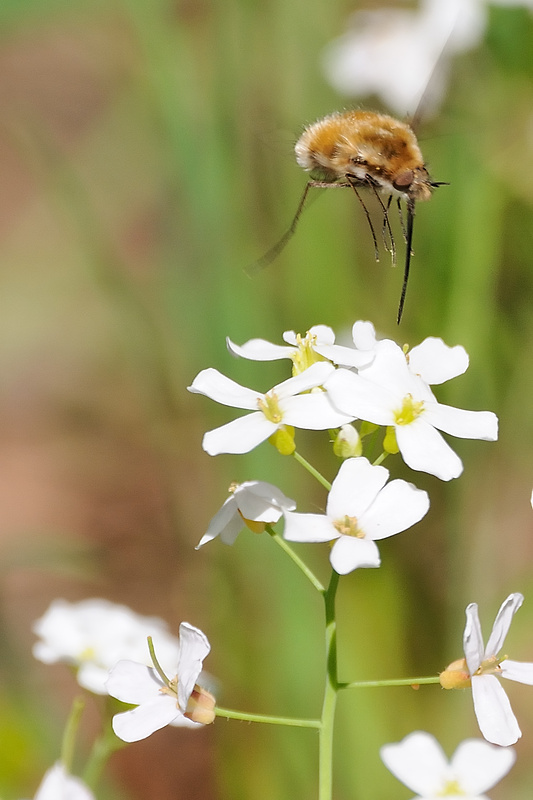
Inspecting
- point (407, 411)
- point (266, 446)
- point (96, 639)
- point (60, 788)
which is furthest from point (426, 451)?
point (266, 446)

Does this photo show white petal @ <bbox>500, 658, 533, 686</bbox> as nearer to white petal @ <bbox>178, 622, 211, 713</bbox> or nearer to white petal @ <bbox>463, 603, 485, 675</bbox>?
white petal @ <bbox>463, 603, 485, 675</bbox>

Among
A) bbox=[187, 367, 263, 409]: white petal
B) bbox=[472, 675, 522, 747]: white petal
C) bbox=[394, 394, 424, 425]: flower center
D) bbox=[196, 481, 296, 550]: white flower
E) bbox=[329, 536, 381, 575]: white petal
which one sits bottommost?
bbox=[472, 675, 522, 747]: white petal

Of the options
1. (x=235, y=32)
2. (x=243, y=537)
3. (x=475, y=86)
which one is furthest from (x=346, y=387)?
(x=475, y=86)

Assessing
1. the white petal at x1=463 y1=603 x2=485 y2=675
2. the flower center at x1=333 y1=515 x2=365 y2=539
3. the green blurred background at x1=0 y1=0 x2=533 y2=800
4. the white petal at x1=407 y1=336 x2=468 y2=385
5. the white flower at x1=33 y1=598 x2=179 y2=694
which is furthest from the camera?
the green blurred background at x1=0 y1=0 x2=533 y2=800

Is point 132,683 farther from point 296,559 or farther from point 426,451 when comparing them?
point 426,451

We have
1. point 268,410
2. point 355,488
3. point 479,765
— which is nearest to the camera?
point 479,765

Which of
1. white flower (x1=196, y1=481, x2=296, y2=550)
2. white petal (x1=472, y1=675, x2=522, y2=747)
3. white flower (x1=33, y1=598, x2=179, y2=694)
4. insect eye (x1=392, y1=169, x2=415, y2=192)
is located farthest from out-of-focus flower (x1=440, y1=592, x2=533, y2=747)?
insect eye (x1=392, y1=169, x2=415, y2=192)

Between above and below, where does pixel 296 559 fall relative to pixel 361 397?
below
